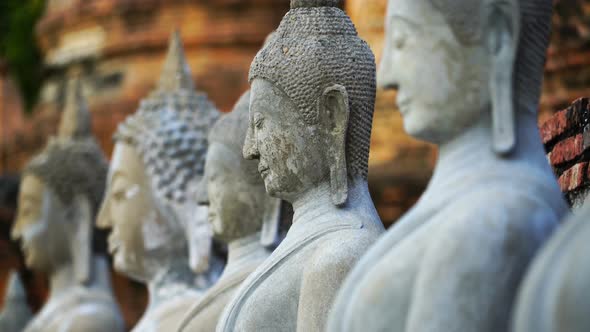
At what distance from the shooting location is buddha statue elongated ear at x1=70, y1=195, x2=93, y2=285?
10703mm

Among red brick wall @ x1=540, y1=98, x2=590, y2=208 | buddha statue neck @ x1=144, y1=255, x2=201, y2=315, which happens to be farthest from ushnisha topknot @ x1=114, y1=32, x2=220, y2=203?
red brick wall @ x1=540, y1=98, x2=590, y2=208

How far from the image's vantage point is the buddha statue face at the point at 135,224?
8945mm

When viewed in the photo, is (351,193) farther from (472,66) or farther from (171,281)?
(171,281)

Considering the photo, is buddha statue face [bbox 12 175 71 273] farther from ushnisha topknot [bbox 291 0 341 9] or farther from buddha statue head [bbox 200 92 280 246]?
ushnisha topknot [bbox 291 0 341 9]

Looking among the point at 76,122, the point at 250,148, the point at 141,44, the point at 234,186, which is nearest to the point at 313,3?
the point at 250,148

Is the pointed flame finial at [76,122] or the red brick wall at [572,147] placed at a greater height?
the red brick wall at [572,147]

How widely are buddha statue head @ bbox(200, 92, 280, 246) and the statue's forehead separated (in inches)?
98.9

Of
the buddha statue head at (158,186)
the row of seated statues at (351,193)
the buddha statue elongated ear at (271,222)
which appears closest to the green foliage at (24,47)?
the row of seated statues at (351,193)

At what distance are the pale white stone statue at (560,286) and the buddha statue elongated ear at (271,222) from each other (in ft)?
10.1

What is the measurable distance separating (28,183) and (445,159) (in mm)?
7202

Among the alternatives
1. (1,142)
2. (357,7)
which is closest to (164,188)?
(357,7)

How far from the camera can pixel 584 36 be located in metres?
12.1

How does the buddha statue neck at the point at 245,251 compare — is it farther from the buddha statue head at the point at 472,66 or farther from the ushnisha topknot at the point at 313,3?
the buddha statue head at the point at 472,66

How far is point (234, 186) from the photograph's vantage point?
7.15 metres
